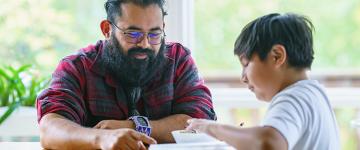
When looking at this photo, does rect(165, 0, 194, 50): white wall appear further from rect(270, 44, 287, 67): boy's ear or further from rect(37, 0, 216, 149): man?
rect(270, 44, 287, 67): boy's ear

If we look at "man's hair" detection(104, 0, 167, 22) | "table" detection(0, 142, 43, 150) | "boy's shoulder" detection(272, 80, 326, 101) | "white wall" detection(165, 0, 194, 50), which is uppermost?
"man's hair" detection(104, 0, 167, 22)

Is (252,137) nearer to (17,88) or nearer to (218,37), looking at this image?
(218,37)

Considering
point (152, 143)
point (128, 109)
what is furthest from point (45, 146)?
point (152, 143)

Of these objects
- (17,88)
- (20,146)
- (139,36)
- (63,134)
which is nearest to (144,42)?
(139,36)

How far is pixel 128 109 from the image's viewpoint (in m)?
2.16

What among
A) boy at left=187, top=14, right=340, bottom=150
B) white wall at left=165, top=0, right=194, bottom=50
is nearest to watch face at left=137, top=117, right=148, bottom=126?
boy at left=187, top=14, right=340, bottom=150

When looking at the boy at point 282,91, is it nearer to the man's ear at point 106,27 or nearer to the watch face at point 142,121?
the watch face at point 142,121

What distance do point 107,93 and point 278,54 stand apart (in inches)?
34.3

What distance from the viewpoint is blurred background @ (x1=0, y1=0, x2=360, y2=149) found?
311 cm

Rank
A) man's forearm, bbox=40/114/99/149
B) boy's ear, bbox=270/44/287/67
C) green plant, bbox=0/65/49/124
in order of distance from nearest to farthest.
→ boy's ear, bbox=270/44/287/67, man's forearm, bbox=40/114/99/149, green plant, bbox=0/65/49/124

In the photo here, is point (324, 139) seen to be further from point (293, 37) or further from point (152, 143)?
point (152, 143)

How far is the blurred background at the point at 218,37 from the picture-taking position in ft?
10.2

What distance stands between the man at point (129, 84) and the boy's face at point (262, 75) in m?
0.57

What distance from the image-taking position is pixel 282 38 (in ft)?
4.70
